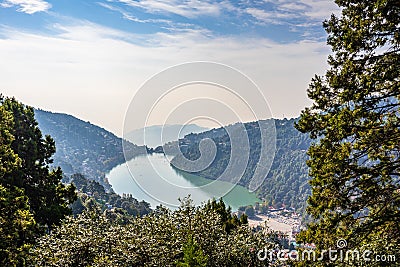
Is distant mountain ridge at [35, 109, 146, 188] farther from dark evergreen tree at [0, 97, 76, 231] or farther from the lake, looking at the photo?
dark evergreen tree at [0, 97, 76, 231]

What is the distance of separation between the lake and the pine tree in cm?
963

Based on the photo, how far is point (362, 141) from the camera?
283 inches

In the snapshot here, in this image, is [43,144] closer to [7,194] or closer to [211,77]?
[7,194]

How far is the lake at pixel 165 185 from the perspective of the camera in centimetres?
3114

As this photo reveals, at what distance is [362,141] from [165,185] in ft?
85.3

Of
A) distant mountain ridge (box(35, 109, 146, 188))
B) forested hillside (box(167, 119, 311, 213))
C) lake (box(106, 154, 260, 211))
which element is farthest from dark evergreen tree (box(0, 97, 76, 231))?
distant mountain ridge (box(35, 109, 146, 188))

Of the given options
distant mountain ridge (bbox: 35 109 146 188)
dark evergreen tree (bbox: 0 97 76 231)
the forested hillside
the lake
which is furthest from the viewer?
Result: distant mountain ridge (bbox: 35 109 146 188)

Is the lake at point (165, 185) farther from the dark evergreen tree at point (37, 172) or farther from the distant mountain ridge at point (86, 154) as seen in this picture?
the distant mountain ridge at point (86, 154)

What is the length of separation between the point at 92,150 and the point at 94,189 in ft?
364

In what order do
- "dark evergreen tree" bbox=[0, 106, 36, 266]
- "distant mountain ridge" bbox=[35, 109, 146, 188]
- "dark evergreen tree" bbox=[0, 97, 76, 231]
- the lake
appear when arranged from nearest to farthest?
"dark evergreen tree" bbox=[0, 106, 36, 266]
"dark evergreen tree" bbox=[0, 97, 76, 231]
the lake
"distant mountain ridge" bbox=[35, 109, 146, 188]

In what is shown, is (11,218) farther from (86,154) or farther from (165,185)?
(86,154)

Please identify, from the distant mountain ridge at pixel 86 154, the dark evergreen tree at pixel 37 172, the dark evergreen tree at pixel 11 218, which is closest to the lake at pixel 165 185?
the dark evergreen tree at pixel 37 172

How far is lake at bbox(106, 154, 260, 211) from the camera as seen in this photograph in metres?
31.1

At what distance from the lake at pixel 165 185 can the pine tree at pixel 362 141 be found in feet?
31.6
